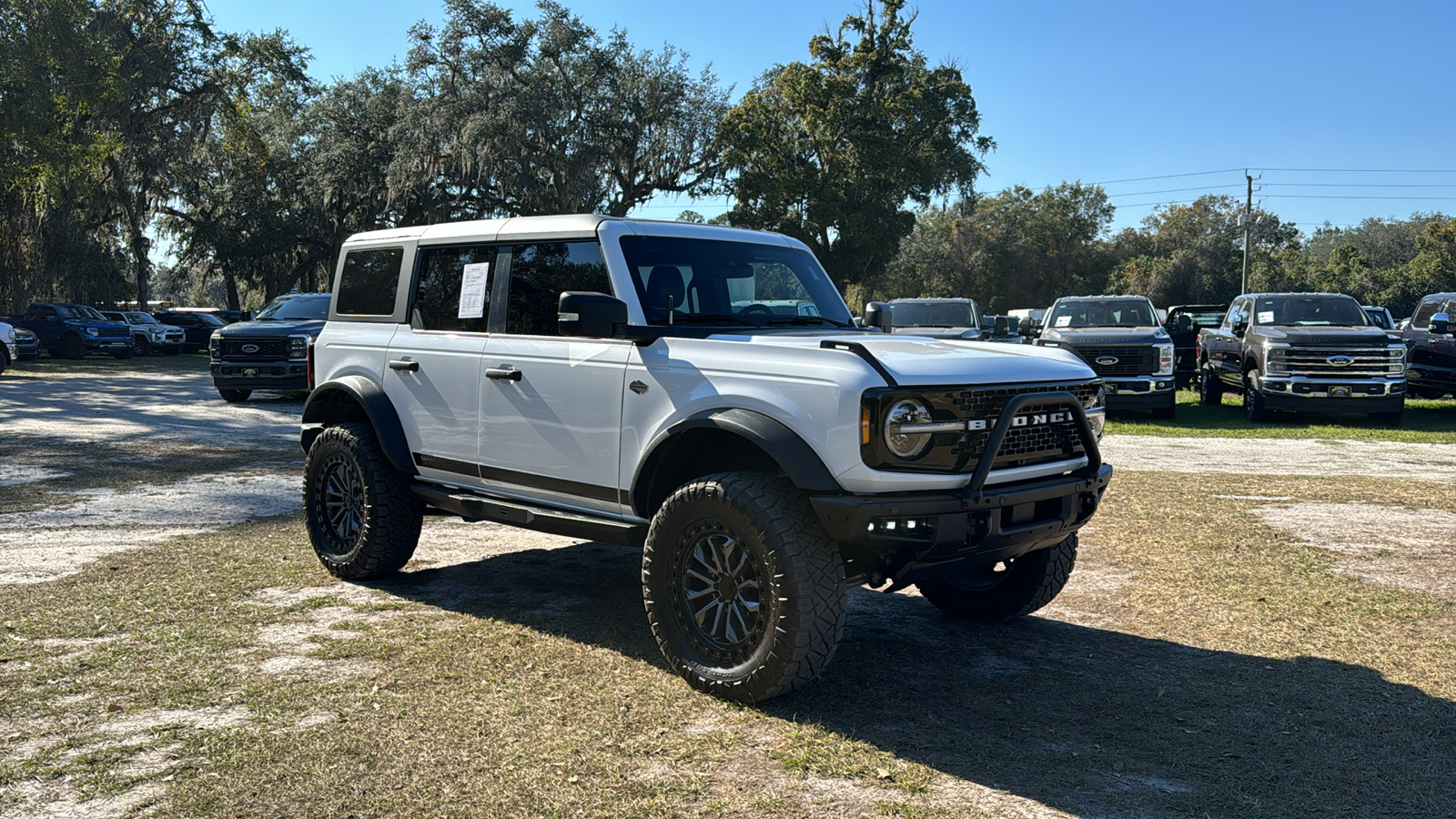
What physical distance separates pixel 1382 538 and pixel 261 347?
53.5 feet

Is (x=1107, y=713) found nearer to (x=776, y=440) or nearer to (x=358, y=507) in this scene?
(x=776, y=440)

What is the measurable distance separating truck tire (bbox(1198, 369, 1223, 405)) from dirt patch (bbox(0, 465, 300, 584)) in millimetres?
16087

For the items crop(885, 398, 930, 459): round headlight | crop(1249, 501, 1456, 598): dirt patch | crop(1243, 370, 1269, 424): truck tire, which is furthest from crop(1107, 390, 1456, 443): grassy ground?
crop(885, 398, 930, 459): round headlight

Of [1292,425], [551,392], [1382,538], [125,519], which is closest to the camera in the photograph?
[551,392]

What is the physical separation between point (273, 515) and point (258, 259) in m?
41.7

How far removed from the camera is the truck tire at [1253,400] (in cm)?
1716

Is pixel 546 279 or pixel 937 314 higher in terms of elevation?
pixel 937 314

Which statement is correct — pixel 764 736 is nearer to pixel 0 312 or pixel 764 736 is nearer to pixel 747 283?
pixel 747 283

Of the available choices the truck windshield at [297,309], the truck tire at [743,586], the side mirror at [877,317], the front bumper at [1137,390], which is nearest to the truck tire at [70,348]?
the truck windshield at [297,309]

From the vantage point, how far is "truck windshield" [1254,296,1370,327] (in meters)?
17.3

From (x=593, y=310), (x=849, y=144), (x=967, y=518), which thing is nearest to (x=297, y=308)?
(x=593, y=310)

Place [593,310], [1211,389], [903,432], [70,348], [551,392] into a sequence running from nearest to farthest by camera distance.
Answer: [903,432] → [593,310] → [551,392] → [1211,389] → [70,348]

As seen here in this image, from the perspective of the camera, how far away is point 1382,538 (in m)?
8.10

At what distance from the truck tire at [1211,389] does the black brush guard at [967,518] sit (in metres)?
16.8
